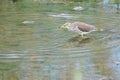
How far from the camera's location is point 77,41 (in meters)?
6.57

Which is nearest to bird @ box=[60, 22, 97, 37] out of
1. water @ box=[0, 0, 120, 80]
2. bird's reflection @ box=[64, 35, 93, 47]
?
water @ box=[0, 0, 120, 80]

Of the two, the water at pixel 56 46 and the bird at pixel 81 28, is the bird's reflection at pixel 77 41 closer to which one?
the water at pixel 56 46

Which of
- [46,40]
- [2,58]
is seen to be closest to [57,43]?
[46,40]

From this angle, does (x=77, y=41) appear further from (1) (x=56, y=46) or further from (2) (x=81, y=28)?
(2) (x=81, y=28)

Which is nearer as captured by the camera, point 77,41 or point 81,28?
point 77,41

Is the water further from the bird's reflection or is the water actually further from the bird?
the bird

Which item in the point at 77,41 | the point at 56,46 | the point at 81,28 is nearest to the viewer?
the point at 56,46

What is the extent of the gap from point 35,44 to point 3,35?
952mm

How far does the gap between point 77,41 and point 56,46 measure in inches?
22.1

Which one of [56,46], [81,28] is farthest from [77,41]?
[81,28]

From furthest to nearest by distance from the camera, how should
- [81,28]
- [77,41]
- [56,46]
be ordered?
[81,28] → [77,41] → [56,46]

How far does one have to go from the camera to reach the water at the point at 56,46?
4.80 metres

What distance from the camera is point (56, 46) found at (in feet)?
20.1

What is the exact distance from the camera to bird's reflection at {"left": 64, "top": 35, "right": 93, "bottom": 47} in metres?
6.25
